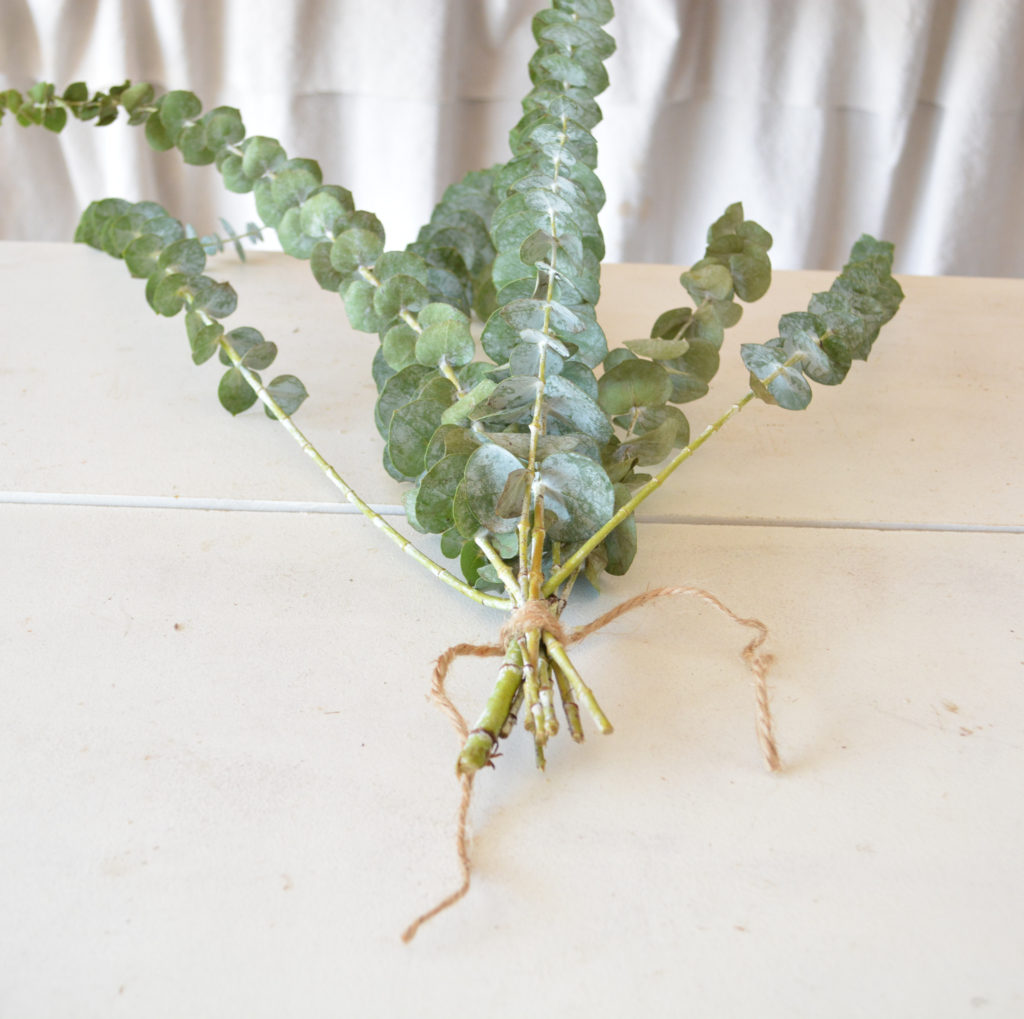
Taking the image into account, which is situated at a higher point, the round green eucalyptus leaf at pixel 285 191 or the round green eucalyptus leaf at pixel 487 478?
the round green eucalyptus leaf at pixel 285 191

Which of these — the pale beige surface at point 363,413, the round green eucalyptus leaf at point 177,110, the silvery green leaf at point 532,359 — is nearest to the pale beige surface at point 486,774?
the pale beige surface at point 363,413

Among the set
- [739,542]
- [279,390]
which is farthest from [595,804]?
[279,390]

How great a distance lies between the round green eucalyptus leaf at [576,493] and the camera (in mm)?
463

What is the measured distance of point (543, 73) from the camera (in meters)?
0.71

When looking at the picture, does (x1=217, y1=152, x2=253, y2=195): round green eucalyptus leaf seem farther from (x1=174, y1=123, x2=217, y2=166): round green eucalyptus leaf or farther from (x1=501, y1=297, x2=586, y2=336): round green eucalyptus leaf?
(x1=501, y1=297, x2=586, y2=336): round green eucalyptus leaf

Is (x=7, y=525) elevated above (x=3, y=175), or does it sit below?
above

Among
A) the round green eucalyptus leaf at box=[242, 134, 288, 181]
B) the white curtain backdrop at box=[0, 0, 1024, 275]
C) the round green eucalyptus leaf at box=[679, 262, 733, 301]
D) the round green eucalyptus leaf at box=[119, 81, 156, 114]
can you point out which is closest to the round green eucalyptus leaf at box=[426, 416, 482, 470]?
the round green eucalyptus leaf at box=[679, 262, 733, 301]

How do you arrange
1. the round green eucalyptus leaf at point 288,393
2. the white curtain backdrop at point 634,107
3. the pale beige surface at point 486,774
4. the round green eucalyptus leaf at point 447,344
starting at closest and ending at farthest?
the pale beige surface at point 486,774 → the round green eucalyptus leaf at point 447,344 → the round green eucalyptus leaf at point 288,393 → the white curtain backdrop at point 634,107

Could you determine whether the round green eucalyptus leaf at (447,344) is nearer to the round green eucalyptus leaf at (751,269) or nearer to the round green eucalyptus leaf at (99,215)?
the round green eucalyptus leaf at (751,269)

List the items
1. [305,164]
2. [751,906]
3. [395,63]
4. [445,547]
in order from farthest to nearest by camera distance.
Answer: [395,63], [305,164], [445,547], [751,906]

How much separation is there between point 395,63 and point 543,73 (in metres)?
1.03

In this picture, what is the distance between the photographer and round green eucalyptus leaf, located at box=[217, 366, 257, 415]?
643 mm

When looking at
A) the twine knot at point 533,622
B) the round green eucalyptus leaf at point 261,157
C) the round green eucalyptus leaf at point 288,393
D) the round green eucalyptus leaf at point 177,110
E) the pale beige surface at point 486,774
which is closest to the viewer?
the pale beige surface at point 486,774

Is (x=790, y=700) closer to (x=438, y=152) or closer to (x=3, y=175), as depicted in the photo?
(x=438, y=152)
